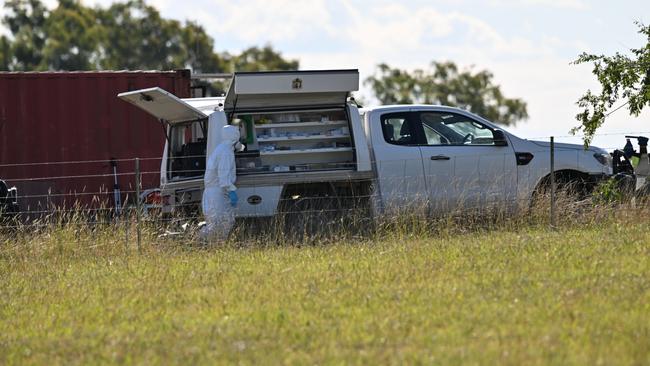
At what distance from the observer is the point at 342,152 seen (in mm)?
15062

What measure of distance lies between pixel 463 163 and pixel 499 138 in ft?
1.95

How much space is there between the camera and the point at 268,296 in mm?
10117

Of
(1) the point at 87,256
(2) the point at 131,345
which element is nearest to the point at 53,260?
(1) the point at 87,256

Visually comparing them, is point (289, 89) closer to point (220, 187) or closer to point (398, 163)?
point (220, 187)

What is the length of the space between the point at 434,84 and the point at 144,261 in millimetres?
55300

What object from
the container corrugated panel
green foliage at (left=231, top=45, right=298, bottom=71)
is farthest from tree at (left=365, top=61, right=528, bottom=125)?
the container corrugated panel

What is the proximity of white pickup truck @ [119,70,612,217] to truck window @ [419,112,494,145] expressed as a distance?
13 mm

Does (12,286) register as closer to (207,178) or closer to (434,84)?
(207,178)

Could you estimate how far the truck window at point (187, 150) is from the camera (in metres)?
15.2

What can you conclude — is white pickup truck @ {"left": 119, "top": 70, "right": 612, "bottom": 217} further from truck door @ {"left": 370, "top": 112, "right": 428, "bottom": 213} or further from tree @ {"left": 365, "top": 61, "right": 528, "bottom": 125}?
tree @ {"left": 365, "top": 61, "right": 528, "bottom": 125}

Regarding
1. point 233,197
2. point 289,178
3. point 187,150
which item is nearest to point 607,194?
point 289,178

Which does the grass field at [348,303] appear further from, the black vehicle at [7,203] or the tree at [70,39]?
the tree at [70,39]

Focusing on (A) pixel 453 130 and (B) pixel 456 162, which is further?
(A) pixel 453 130

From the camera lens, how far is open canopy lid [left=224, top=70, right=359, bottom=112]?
14594 millimetres
